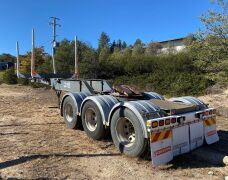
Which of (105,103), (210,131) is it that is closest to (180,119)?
(210,131)

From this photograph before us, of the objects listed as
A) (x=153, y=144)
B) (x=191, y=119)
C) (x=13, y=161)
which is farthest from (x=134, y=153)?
(x=13, y=161)

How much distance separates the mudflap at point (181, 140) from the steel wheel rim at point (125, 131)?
84 cm

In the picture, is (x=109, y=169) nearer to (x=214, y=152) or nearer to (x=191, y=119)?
(x=191, y=119)

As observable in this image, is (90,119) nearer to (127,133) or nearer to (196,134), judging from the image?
(127,133)

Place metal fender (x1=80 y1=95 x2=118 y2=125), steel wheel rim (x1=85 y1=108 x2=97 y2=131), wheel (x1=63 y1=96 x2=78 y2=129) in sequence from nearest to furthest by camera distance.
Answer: metal fender (x1=80 y1=95 x2=118 y2=125) < steel wheel rim (x1=85 y1=108 x2=97 y2=131) < wheel (x1=63 y1=96 x2=78 y2=129)

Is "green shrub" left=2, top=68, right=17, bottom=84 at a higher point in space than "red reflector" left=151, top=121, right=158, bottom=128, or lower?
higher

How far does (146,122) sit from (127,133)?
94 cm

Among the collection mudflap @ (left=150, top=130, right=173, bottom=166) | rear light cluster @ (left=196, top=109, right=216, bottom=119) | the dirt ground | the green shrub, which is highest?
the green shrub

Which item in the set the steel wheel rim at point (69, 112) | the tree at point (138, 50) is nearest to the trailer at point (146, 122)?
the steel wheel rim at point (69, 112)

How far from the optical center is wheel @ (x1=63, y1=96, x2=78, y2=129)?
8516mm

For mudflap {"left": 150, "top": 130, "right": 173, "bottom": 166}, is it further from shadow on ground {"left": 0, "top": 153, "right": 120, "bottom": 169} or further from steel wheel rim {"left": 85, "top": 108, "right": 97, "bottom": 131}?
steel wheel rim {"left": 85, "top": 108, "right": 97, "bottom": 131}

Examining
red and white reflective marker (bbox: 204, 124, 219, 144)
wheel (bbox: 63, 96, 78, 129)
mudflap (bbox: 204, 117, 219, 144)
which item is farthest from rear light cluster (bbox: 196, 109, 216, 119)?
wheel (bbox: 63, 96, 78, 129)

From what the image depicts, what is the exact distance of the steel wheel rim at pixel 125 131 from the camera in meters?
6.50

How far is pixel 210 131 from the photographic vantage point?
7039mm
